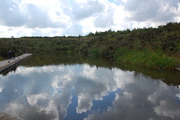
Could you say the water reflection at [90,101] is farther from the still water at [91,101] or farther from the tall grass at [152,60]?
the tall grass at [152,60]

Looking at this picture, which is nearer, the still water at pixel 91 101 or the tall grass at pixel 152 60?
the still water at pixel 91 101

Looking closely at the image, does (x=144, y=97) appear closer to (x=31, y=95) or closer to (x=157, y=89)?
(x=157, y=89)

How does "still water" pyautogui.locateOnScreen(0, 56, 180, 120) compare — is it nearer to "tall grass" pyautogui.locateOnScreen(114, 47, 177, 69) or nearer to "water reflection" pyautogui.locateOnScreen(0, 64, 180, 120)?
"water reflection" pyautogui.locateOnScreen(0, 64, 180, 120)

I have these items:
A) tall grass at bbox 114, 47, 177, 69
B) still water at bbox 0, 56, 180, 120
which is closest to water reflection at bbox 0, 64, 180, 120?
still water at bbox 0, 56, 180, 120

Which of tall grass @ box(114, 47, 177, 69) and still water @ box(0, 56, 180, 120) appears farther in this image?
tall grass @ box(114, 47, 177, 69)

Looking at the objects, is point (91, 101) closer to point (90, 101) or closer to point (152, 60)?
point (90, 101)

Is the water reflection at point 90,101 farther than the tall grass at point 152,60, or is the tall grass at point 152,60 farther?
the tall grass at point 152,60

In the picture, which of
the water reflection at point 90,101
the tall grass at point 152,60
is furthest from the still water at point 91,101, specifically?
the tall grass at point 152,60

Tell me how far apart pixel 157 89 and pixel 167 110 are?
9.94 ft

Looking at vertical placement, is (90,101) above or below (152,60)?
below

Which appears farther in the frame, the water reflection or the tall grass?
the tall grass

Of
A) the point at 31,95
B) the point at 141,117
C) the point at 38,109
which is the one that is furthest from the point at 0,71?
the point at 141,117

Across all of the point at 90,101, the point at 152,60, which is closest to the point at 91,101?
the point at 90,101

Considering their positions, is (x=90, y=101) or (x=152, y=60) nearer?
(x=90, y=101)
